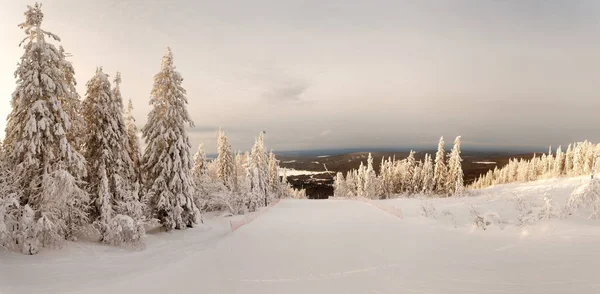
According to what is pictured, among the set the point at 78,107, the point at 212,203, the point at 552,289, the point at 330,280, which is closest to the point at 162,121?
the point at 78,107

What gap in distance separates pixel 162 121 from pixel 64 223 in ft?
30.3

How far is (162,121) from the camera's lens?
22.4 meters

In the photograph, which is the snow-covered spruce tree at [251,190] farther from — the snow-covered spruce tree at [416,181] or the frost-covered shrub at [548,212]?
the snow-covered spruce tree at [416,181]

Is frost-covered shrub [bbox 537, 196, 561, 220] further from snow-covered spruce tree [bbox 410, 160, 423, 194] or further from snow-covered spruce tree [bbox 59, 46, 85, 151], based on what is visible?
snow-covered spruce tree [bbox 410, 160, 423, 194]

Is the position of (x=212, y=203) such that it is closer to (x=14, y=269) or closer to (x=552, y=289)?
(x=14, y=269)

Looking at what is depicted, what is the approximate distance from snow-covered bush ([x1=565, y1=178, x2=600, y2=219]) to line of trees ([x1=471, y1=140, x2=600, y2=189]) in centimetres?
8609

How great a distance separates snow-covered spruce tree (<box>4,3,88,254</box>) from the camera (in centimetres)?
1425

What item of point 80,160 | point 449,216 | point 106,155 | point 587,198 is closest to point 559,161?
point 587,198

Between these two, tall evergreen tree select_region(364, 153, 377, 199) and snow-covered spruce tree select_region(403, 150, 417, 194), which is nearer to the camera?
snow-covered spruce tree select_region(403, 150, 417, 194)

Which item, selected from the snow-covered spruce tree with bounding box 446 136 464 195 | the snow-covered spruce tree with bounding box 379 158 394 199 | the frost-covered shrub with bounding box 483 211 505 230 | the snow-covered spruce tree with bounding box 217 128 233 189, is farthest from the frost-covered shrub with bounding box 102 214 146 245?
the snow-covered spruce tree with bounding box 379 158 394 199

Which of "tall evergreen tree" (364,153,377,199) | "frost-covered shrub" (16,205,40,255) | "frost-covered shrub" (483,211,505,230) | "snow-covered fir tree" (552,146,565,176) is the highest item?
"snow-covered fir tree" (552,146,565,176)

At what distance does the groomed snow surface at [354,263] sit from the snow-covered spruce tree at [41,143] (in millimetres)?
1756

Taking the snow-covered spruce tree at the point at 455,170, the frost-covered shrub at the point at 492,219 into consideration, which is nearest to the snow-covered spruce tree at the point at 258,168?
the frost-covered shrub at the point at 492,219

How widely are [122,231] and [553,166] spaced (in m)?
147
